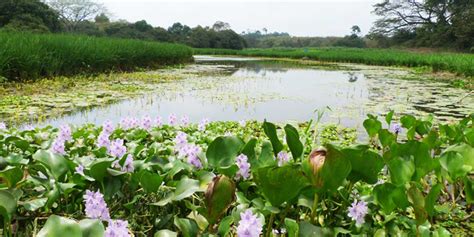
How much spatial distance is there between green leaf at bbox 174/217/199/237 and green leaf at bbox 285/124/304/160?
1.44 feet

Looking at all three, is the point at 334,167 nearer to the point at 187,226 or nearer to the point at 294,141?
the point at 294,141

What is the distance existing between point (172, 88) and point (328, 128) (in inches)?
147

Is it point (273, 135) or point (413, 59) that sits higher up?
point (273, 135)

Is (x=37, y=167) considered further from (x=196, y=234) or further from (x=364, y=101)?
(x=364, y=101)

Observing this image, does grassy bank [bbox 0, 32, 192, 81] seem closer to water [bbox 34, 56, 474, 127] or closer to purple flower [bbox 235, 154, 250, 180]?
water [bbox 34, 56, 474, 127]

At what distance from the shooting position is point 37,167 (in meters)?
1.39

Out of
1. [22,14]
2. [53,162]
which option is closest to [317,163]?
[53,162]

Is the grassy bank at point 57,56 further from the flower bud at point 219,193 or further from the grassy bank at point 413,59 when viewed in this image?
the grassy bank at point 413,59

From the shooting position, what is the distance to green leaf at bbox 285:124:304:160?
4.62 ft

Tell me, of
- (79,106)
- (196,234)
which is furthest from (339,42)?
(196,234)

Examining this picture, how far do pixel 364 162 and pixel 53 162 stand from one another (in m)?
0.99

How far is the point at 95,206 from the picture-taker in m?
1.14

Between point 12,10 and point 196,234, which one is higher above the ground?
point 12,10

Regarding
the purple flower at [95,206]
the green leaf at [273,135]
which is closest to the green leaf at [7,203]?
the purple flower at [95,206]
